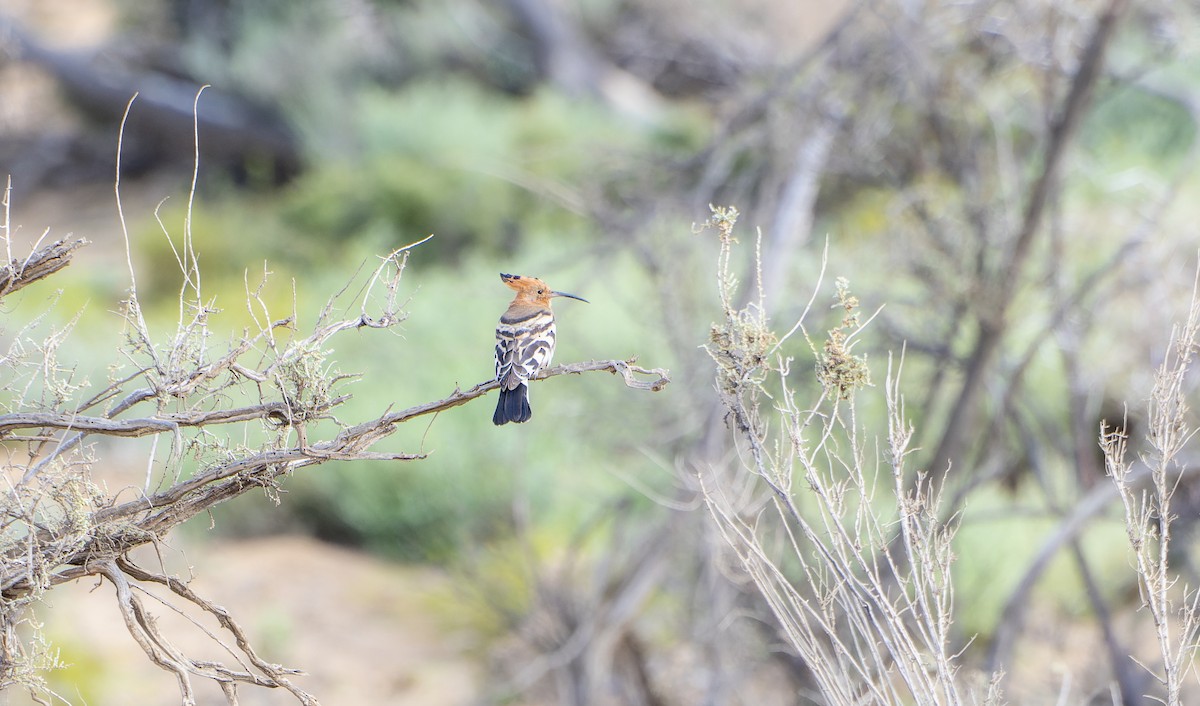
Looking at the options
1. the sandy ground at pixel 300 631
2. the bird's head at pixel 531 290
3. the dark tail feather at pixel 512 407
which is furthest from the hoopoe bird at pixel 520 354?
the sandy ground at pixel 300 631

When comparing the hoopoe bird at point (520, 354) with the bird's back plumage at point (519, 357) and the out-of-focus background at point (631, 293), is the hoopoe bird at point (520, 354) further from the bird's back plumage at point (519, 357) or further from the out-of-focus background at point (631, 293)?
the out-of-focus background at point (631, 293)

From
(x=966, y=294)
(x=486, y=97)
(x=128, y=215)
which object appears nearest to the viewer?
(x=966, y=294)

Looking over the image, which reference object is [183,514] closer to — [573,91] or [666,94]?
[573,91]

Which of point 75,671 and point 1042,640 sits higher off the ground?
point 75,671

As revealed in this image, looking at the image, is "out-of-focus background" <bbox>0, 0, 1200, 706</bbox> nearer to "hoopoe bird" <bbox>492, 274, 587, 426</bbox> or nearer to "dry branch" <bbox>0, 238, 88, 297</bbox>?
"dry branch" <bbox>0, 238, 88, 297</bbox>

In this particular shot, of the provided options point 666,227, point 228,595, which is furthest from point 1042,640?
point 228,595

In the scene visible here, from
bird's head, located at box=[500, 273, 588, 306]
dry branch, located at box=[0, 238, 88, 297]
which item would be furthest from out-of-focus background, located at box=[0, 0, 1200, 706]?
bird's head, located at box=[500, 273, 588, 306]

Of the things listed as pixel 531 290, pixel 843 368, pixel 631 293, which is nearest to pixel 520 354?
pixel 531 290
